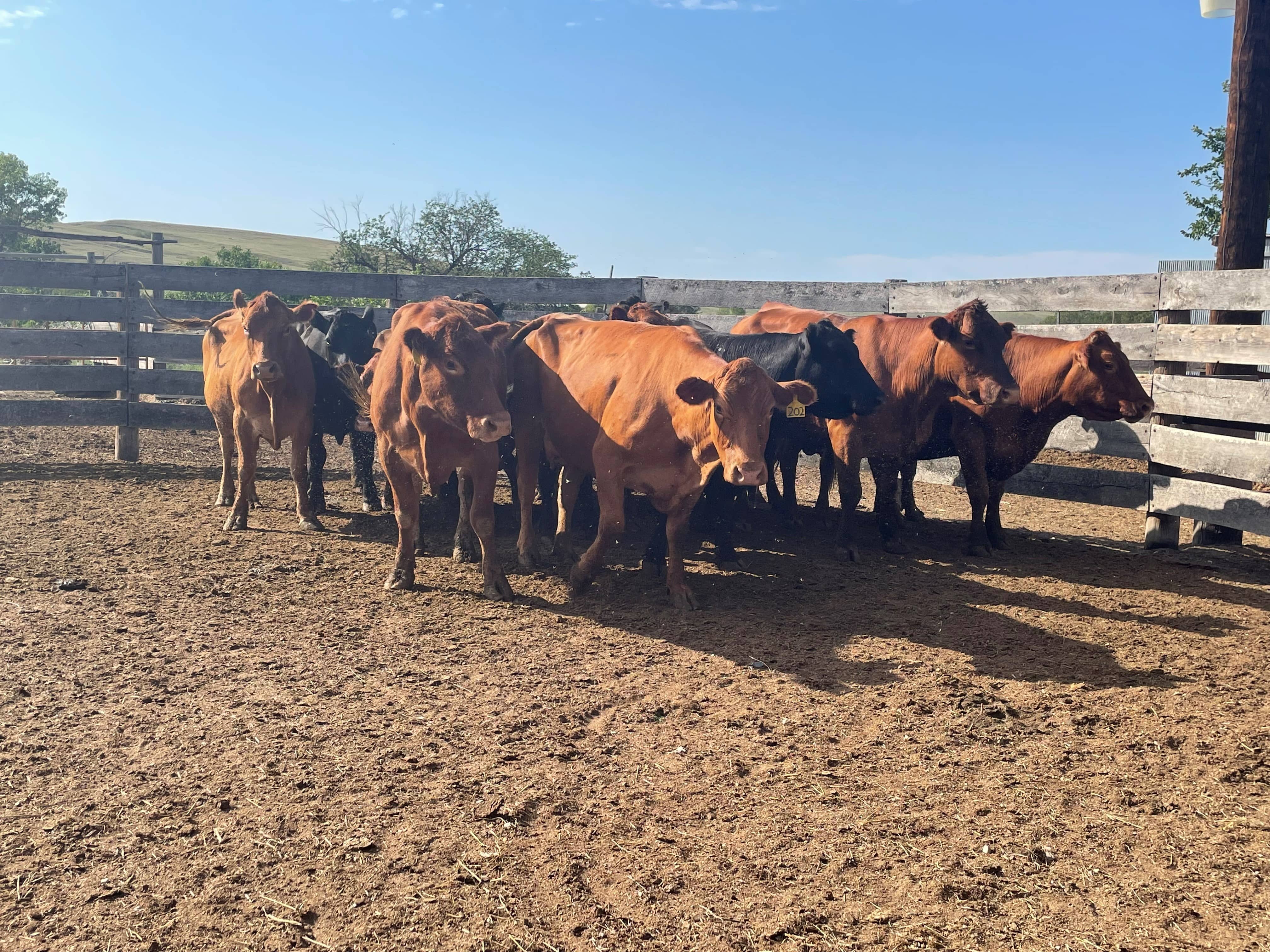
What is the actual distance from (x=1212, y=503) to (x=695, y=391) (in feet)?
15.7

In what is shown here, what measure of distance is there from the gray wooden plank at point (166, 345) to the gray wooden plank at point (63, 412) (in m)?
0.78

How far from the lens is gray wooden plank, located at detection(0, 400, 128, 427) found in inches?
468

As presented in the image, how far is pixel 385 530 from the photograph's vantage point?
8.69 meters

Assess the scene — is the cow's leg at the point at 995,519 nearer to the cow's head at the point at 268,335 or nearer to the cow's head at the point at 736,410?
the cow's head at the point at 736,410

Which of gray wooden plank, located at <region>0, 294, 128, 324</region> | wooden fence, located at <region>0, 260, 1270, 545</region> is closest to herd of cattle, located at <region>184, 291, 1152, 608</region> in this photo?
wooden fence, located at <region>0, 260, 1270, 545</region>

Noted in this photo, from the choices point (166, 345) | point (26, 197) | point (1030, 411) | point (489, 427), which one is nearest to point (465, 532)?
point (489, 427)

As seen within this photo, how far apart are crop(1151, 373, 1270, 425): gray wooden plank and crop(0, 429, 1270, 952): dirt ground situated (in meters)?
1.22

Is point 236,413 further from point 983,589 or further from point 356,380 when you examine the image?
point 983,589

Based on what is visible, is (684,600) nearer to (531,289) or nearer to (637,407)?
(637,407)

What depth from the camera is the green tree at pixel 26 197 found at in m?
48.6

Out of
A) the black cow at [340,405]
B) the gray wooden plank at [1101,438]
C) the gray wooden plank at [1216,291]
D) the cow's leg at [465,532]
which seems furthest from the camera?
the black cow at [340,405]

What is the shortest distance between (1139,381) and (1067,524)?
167cm

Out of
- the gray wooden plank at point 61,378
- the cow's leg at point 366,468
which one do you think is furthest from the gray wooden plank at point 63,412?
the cow's leg at point 366,468

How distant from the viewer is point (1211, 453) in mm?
7602
